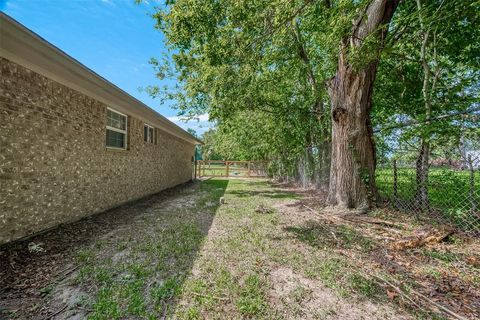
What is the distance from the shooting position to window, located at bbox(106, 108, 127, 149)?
21.7 ft

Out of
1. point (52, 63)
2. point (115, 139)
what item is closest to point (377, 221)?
point (52, 63)

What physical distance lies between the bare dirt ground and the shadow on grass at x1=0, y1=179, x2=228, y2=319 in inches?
0.5

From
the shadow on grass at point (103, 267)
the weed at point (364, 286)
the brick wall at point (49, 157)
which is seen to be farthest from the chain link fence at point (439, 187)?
the brick wall at point (49, 157)

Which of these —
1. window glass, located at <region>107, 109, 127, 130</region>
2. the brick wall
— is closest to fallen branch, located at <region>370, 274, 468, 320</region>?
the brick wall

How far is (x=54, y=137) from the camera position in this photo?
447 cm

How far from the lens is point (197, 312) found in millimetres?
2268

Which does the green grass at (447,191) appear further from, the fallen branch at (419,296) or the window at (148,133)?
the window at (148,133)

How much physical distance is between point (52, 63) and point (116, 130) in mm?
3142

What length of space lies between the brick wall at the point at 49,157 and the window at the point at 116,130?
0.32 metres

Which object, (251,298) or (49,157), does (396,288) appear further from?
(49,157)

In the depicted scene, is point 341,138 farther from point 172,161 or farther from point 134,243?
point 172,161

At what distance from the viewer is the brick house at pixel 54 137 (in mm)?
3531

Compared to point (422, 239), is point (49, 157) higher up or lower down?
higher up

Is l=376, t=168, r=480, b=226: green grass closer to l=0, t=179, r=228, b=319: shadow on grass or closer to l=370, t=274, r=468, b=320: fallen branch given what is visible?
l=370, t=274, r=468, b=320: fallen branch
